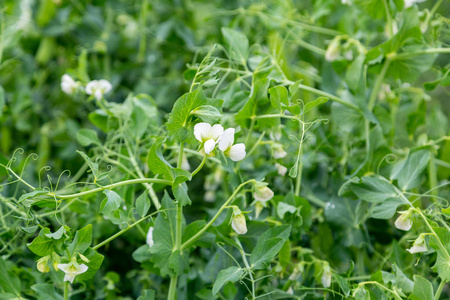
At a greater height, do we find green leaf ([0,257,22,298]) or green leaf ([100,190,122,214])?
green leaf ([100,190,122,214])

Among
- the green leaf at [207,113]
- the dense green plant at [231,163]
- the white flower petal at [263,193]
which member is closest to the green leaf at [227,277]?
the dense green plant at [231,163]

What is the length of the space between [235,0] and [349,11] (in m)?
0.32

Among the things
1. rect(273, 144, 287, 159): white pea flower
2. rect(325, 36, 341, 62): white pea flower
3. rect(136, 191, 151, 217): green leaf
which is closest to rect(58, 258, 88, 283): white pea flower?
rect(136, 191, 151, 217): green leaf

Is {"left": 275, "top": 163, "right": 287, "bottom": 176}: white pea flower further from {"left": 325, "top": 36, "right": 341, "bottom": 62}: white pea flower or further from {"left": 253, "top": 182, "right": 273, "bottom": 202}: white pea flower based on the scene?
{"left": 325, "top": 36, "right": 341, "bottom": 62}: white pea flower

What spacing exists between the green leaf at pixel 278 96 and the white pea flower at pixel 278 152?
0.10 meters

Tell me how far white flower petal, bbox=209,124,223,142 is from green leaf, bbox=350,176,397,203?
263 millimetres

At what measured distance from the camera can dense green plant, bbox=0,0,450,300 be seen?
62 centimetres

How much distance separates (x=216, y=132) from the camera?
1.89 ft

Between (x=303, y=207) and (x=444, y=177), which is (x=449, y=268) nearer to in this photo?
(x=303, y=207)

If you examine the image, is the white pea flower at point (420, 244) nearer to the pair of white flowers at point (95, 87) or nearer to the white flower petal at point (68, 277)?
the white flower petal at point (68, 277)

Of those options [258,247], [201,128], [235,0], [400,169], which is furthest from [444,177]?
[235,0]

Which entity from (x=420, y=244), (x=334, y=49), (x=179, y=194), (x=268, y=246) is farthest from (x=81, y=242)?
(x=334, y=49)

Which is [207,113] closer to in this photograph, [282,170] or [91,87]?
[282,170]

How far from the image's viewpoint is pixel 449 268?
59 cm
